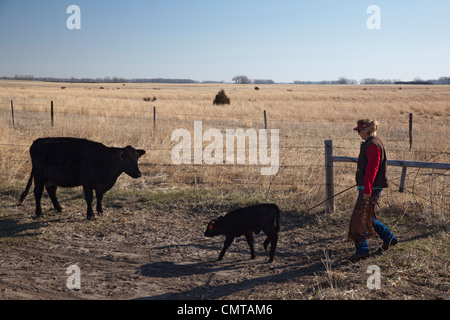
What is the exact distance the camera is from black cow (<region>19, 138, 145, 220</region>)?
7648 millimetres

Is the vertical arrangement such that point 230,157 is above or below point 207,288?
above

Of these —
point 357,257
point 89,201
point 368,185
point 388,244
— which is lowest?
point 357,257

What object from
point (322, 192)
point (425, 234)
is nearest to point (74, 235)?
point (322, 192)

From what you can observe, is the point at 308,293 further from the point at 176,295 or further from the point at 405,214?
the point at 405,214

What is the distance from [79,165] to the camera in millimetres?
7656

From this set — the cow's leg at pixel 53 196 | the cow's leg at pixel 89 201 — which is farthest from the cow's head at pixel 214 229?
the cow's leg at pixel 53 196

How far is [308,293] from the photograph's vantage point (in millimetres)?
4797

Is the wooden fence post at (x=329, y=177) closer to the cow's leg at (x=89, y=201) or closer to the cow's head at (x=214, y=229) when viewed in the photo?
the cow's head at (x=214, y=229)

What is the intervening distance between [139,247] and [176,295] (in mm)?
1810

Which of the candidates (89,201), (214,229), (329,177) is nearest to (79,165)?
(89,201)

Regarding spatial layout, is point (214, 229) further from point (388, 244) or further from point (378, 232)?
point (388, 244)

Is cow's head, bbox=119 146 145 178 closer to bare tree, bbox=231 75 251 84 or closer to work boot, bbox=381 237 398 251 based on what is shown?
work boot, bbox=381 237 398 251

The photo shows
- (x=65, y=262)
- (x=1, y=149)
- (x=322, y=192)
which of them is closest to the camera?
(x=65, y=262)

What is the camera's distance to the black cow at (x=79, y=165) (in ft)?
25.1
